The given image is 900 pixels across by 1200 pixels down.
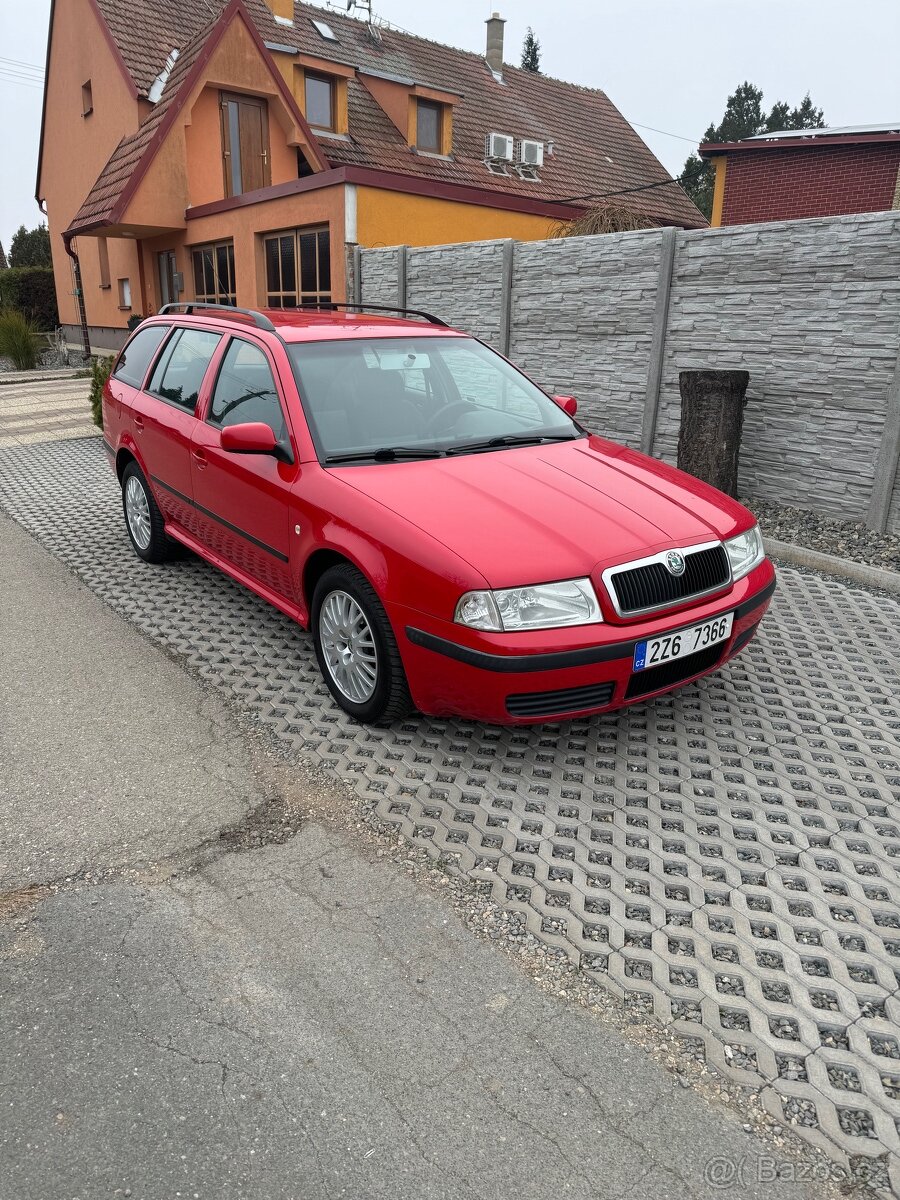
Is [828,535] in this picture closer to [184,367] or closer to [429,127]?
[184,367]

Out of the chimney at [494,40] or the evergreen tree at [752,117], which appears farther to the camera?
the evergreen tree at [752,117]

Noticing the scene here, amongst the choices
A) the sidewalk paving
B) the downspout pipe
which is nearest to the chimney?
the downspout pipe

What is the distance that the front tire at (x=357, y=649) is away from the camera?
12.0 ft

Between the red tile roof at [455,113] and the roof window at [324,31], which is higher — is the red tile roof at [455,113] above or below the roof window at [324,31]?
below

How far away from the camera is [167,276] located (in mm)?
19719

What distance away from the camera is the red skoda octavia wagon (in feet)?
10.9

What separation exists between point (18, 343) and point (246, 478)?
19310 millimetres

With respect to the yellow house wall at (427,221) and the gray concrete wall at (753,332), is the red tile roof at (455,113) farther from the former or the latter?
the gray concrete wall at (753,332)

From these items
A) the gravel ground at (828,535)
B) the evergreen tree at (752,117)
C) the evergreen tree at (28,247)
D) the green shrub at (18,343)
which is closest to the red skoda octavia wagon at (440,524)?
the gravel ground at (828,535)

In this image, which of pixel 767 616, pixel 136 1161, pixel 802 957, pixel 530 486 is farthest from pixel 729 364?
pixel 136 1161

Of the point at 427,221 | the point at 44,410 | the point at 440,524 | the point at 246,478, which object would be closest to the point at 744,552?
the point at 440,524

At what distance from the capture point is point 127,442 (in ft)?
19.9

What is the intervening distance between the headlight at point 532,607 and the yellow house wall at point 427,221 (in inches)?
390

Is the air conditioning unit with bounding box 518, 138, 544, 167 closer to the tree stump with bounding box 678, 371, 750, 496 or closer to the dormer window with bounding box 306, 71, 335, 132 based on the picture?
the dormer window with bounding box 306, 71, 335, 132
